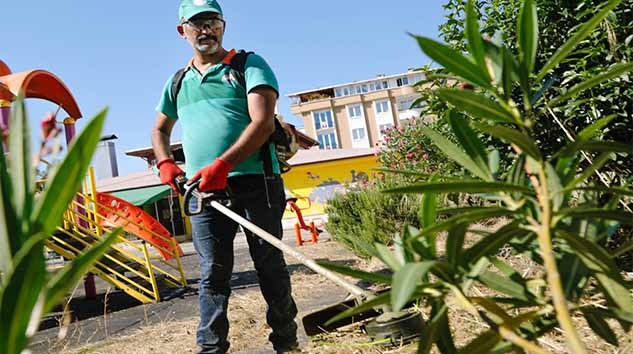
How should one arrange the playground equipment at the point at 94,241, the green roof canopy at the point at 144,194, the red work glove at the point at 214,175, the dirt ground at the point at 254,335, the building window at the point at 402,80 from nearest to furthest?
the dirt ground at the point at 254,335 → the red work glove at the point at 214,175 → the playground equipment at the point at 94,241 → the green roof canopy at the point at 144,194 → the building window at the point at 402,80

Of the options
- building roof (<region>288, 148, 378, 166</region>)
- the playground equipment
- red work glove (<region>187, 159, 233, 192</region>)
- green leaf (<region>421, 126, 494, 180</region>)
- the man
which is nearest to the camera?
green leaf (<region>421, 126, 494, 180</region>)

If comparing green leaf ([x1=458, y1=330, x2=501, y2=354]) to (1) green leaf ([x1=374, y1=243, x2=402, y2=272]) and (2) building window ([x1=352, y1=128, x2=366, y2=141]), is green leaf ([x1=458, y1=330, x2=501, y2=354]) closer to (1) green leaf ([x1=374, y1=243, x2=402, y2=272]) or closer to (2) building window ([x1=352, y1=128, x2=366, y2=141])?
(1) green leaf ([x1=374, y1=243, x2=402, y2=272])

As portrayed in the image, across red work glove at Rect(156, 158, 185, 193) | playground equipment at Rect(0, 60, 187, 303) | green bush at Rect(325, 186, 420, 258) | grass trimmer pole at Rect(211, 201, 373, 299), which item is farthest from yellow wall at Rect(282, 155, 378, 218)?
grass trimmer pole at Rect(211, 201, 373, 299)

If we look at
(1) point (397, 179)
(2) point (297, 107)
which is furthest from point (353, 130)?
(1) point (397, 179)

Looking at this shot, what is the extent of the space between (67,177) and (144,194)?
72.8 feet

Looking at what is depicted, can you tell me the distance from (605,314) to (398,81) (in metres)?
55.8

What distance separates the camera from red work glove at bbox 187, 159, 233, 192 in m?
2.17

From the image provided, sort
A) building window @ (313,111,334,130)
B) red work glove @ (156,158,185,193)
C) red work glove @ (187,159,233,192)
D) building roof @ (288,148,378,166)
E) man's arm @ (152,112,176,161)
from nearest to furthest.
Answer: red work glove @ (187,159,233,192), red work glove @ (156,158,185,193), man's arm @ (152,112,176,161), building roof @ (288,148,378,166), building window @ (313,111,334,130)

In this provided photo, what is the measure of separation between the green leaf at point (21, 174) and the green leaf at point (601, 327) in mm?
554

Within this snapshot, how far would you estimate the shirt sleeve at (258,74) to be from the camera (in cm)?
238

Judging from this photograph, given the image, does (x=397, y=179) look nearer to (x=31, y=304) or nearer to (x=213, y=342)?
(x=213, y=342)

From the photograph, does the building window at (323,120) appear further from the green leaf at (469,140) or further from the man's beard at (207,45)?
the green leaf at (469,140)

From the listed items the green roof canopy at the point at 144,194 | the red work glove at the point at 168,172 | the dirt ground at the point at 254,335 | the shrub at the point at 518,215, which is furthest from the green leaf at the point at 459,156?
the green roof canopy at the point at 144,194

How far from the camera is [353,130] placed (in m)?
51.3
